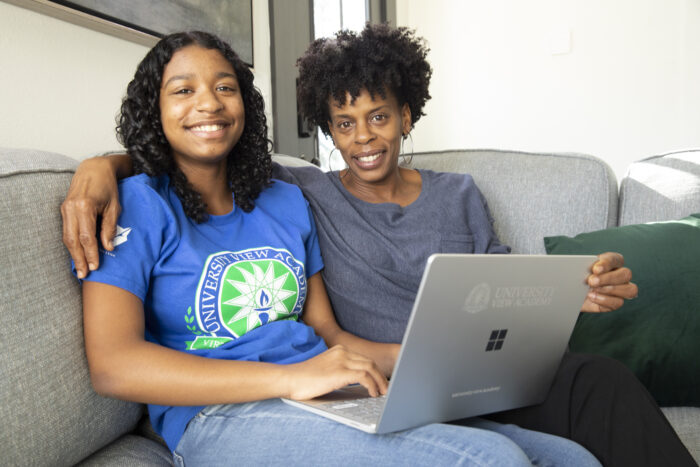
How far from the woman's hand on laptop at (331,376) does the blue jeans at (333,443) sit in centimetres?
3

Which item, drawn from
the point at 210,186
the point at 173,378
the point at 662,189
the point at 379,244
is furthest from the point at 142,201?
the point at 662,189

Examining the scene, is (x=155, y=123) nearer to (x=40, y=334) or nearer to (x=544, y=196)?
(x=40, y=334)

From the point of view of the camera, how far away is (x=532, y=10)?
316 centimetres

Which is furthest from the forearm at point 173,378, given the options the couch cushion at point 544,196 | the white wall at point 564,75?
the white wall at point 564,75

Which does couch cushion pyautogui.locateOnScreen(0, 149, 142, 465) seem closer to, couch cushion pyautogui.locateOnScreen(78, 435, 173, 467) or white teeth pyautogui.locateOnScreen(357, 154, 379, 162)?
couch cushion pyautogui.locateOnScreen(78, 435, 173, 467)

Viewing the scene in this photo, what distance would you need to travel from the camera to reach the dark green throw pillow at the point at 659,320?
1.25 meters

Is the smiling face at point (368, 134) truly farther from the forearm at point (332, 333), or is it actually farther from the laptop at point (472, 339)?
the laptop at point (472, 339)

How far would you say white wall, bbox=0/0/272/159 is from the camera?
46.6 inches

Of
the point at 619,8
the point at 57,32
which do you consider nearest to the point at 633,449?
the point at 57,32

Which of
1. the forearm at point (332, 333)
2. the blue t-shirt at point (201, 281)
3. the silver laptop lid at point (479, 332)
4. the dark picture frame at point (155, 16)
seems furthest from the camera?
the dark picture frame at point (155, 16)

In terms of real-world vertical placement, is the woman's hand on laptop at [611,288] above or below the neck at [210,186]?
below

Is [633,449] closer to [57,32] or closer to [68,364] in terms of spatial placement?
[68,364]

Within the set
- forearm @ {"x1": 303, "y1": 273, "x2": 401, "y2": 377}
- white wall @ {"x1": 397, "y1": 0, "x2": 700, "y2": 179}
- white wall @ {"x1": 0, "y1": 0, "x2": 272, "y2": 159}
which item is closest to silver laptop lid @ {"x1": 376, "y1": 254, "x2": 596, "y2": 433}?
forearm @ {"x1": 303, "y1": 273, "x2": 401, "y2": 377}

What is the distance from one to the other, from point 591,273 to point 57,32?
1.17 m
